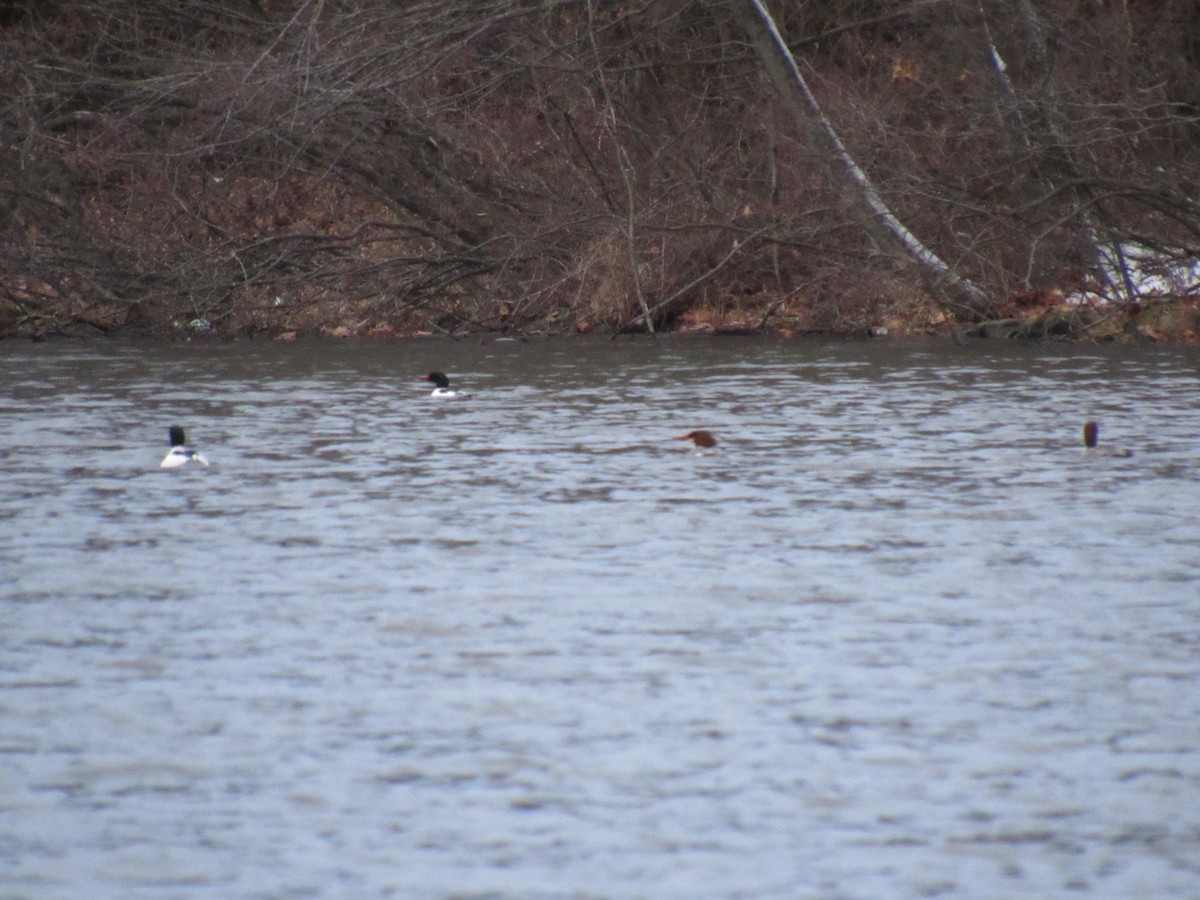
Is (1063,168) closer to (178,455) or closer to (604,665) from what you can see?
(178,455)

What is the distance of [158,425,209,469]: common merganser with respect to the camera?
46.9ft

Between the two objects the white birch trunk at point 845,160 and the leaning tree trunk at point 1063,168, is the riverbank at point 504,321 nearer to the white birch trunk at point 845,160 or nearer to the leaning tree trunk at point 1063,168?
the white birch trunk at point 845,160

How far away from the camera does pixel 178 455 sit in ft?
46.9

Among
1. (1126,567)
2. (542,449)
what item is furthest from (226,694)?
(542,449)

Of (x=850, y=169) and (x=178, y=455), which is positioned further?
(x=850, y=169)

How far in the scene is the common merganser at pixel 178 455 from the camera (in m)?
14.3

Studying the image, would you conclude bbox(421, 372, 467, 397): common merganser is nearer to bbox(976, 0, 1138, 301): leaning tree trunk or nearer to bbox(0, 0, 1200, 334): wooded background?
bbox(0, 0, 1200, 334): wooded background

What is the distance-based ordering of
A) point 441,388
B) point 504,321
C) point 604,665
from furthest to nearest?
point 504,321
point 441,388
point 604,665

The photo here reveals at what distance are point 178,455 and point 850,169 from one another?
14313 mm

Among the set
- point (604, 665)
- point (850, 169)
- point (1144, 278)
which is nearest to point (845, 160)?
point (850, 169)

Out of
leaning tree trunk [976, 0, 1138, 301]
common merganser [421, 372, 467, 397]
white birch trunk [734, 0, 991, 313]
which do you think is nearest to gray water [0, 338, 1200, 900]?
common merganser [421, 372, 467, 397]

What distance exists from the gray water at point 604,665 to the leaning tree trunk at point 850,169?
32.6 ft

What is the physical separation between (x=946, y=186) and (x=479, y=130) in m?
8.50

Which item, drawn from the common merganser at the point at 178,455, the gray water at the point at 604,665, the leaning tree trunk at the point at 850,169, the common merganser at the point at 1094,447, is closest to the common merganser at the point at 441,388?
the gray water at the point at 604,665
